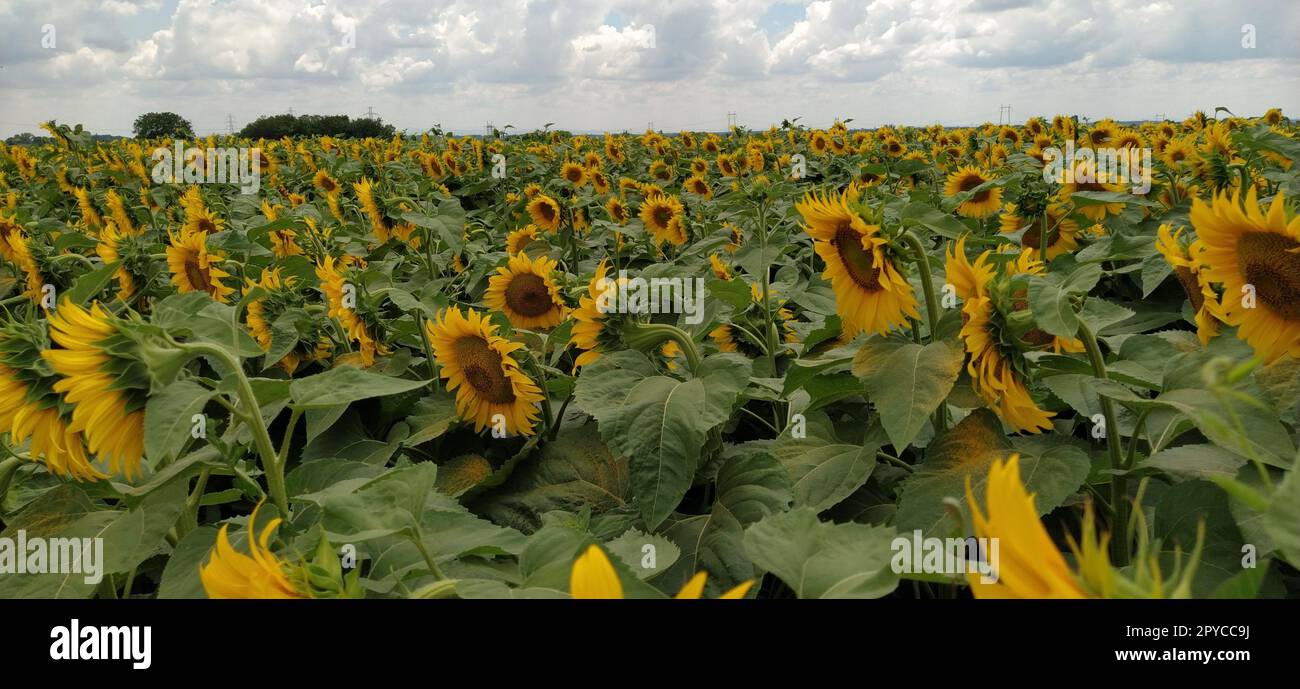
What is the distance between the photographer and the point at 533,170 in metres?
9.06

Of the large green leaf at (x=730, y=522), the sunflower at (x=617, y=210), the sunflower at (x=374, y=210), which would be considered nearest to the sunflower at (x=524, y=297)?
the large green leaf at (x=730, y=522)

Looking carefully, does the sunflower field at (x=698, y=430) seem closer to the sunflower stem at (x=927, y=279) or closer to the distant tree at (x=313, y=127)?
the sunflower stem at (x=927, y=279)

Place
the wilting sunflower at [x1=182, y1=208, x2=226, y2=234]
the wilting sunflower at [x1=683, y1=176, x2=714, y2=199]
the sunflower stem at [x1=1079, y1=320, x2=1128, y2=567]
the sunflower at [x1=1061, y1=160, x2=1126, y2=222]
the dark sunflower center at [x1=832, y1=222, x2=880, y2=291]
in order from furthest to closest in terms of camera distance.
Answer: the wilting sunflower at [x1=683, y1=176, x2=714, y2=199], the wilting sunflower at [x1=182, y1=208, x2=226, y2=234], the sunflower at [x1=1061, y1=160, x2=1126, y2=222], the dark sunflower center at [x1=832, y1=222, x2=880, y2=291], the sunflower stem at [x1=1079, y1=320, x2=1128, y2=567]

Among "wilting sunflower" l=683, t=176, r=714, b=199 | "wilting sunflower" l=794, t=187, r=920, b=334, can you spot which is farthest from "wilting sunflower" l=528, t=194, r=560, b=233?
"wilting sunflower" l=794, t=187, r=920, b=334

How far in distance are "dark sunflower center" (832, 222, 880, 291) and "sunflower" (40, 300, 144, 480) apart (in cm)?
142

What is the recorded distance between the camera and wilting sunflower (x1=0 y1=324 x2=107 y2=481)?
4.63ft

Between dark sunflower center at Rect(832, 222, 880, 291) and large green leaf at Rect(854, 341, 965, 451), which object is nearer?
large green leaf at Rect(854, 341, 965, 451)

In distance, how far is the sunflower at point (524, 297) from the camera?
3.26 metres

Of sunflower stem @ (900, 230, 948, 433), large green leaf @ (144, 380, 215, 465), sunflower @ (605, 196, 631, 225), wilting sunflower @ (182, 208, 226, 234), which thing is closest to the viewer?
large green leaf @ (144, 380, 215, 465)

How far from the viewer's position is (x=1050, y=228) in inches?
161

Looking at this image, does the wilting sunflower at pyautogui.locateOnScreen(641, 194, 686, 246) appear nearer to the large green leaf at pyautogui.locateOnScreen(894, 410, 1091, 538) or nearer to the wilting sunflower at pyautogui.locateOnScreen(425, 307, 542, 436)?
the wilting sunflower at pyautogui.locateOnScreen(425, 307, 542, 436)

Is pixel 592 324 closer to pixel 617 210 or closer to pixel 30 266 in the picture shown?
pixel 30 266

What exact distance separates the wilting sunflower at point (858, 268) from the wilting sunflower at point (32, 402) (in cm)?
146

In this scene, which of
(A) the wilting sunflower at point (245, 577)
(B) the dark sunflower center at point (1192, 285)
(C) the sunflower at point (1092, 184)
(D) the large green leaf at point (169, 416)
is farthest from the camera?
(C) the sunflower at point (1092, 184)
